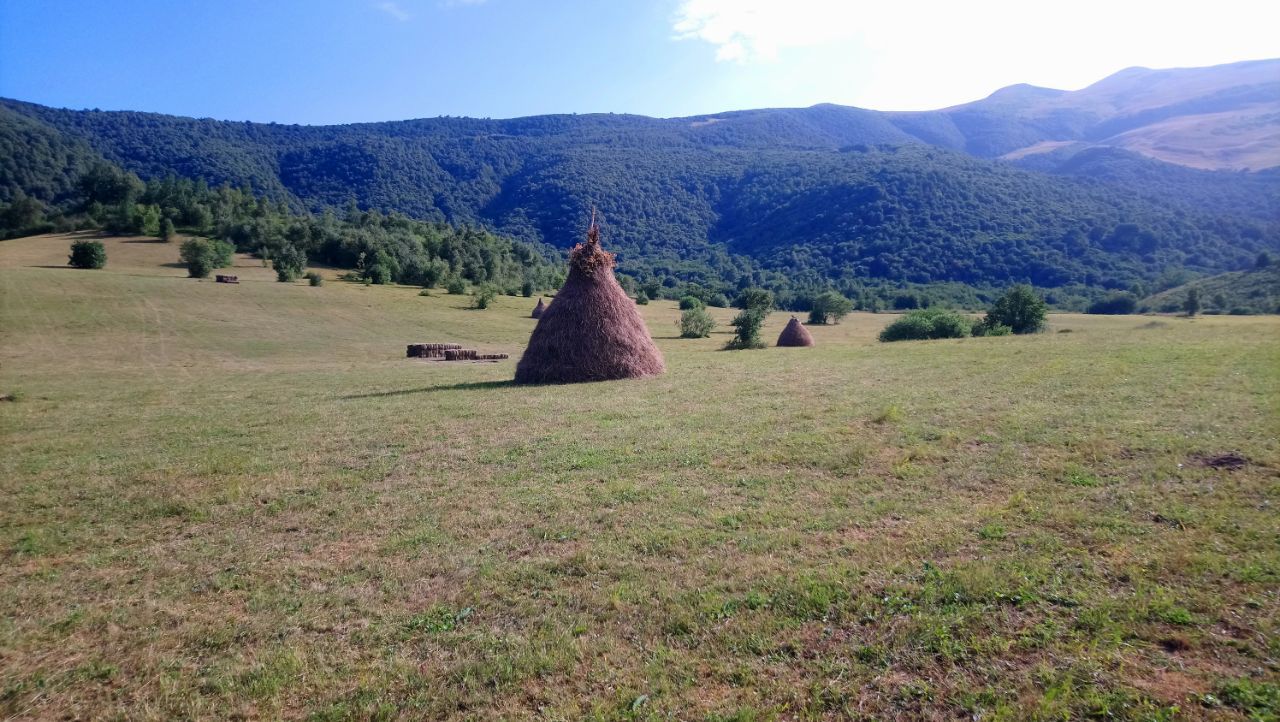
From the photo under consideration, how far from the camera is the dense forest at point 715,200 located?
89000 mm

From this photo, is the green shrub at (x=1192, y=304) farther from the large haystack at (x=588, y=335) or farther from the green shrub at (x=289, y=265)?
the green shrub at (x=289, y=265)

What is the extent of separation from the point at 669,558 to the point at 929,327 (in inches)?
1331

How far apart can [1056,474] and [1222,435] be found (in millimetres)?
2907

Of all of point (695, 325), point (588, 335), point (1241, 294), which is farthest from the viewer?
point (1241, 294)

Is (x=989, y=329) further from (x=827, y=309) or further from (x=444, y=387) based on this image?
(x=444, y=387)

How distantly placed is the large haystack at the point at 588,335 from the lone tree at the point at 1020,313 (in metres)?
25.0

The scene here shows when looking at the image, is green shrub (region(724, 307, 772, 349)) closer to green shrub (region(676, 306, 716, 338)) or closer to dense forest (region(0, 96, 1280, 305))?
green shrub (region(676, 306, 716, 338))

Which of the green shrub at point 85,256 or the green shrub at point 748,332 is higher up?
the green shrub at point 85,256

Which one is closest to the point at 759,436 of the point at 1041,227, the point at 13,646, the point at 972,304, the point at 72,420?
the point at 13,646

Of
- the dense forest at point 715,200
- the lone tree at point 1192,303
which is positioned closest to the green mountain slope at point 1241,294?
the lone tree at point 1192,303

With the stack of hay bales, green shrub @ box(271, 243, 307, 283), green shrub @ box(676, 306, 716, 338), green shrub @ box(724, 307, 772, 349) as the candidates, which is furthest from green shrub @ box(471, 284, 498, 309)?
green shrub @ box(724, 307, 772, 349)

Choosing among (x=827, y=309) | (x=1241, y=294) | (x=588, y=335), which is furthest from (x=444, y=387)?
(x=1241, y=294)

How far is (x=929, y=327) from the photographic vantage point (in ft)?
115

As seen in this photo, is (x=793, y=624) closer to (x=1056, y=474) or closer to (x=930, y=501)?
(x=930, y=501)
